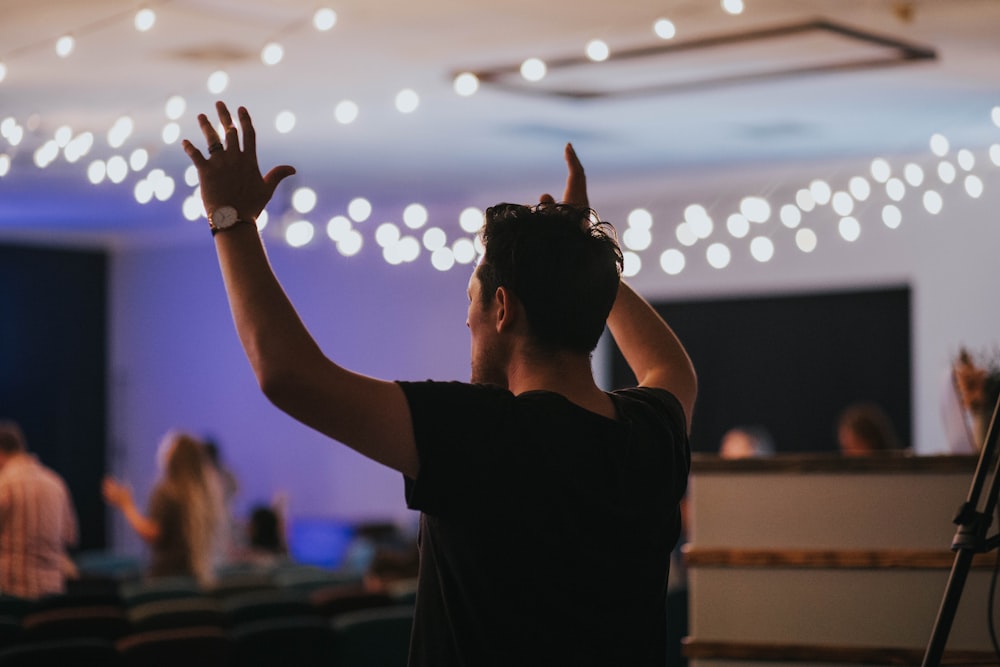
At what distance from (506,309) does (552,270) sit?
0.08 meters

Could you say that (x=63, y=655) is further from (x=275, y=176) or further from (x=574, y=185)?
(x=275, y=176)

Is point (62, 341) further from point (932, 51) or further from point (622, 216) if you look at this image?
point (932, 51)

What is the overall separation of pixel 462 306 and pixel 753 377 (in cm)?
251

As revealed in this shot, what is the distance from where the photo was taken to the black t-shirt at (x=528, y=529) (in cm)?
149

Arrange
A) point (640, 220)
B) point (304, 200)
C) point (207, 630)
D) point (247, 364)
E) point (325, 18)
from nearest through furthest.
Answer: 1. point (207, 630)
2. point (325, 18)
3. point (304, 200)
4. point (640, 220)
5. point (247, 364)

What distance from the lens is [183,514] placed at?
22.5 feet

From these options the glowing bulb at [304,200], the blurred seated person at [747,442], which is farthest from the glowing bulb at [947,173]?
the glowing bulb at [304,200]

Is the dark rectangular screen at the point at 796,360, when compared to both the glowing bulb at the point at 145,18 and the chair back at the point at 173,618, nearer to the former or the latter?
the chair back at the point at 173,618

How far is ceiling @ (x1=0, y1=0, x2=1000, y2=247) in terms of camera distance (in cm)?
550

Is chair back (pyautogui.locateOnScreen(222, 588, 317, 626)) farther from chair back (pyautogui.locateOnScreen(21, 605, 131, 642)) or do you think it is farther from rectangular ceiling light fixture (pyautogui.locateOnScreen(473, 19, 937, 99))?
rectangular ceiling light fixture (pyautogui.locateOnScreen(473, 19, 937, 99))

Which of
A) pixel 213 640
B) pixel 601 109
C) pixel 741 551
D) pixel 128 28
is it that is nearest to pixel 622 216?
pixel 601 109

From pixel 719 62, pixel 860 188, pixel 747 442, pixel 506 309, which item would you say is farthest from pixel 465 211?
Answer: pixel 506 309

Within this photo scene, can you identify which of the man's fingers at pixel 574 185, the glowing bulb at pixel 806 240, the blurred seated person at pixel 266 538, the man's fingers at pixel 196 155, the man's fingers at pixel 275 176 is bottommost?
the blurred seated person at pixel 266 538

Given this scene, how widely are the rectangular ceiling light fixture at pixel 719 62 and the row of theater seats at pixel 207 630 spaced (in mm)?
2698
